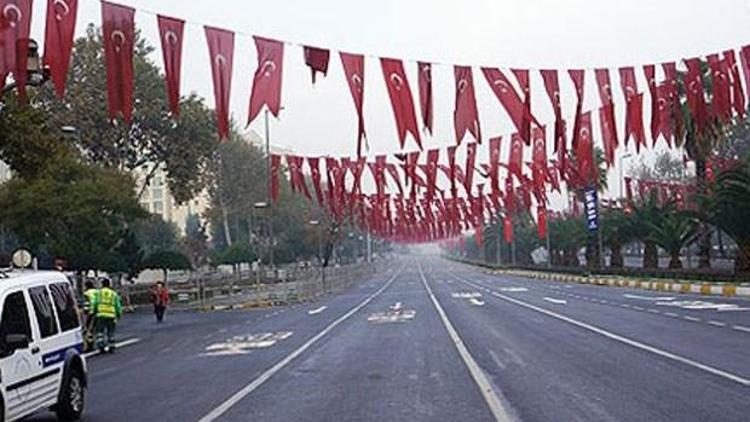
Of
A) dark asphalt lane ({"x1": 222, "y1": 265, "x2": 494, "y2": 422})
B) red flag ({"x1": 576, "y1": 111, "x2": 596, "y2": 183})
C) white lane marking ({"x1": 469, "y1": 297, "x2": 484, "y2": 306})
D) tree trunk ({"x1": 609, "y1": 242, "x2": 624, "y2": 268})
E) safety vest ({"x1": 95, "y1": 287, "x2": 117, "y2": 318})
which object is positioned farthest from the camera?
tree trunk ({"x1": 609, "y1": 242, "x2": 624, "y2": 268})

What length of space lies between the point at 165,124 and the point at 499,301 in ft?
91.9

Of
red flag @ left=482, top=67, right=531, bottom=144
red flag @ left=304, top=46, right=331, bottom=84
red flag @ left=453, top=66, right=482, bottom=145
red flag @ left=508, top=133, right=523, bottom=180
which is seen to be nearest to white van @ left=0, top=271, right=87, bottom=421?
red flag @ left=304, top=46, right=331, bottom=84

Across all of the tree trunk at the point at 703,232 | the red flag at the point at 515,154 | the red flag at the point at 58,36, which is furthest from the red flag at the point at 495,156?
the red flag at the point at 58,36

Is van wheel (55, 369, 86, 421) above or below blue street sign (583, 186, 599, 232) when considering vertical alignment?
below

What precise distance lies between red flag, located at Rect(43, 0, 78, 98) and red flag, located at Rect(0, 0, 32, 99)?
43cm

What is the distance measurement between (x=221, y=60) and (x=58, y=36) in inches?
150

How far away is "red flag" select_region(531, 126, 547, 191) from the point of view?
46938 millimetres

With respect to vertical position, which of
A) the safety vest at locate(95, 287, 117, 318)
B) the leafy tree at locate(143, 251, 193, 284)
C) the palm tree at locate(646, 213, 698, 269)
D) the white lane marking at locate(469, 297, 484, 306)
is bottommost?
the white lane marking at locate(469, 297, 484, 306)

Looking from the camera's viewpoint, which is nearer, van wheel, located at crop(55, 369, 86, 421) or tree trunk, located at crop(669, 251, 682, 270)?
van wheel, located at crop(55, 369, 86, 421)

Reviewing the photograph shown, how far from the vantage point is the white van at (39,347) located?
1120cm

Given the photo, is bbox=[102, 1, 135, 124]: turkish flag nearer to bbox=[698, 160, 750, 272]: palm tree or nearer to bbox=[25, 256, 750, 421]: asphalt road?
bbox=[25, 256, 750, 421]: asphalt road

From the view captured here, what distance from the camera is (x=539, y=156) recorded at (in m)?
50.2

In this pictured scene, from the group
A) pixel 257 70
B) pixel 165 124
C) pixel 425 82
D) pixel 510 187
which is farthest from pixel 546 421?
pixel 165 124

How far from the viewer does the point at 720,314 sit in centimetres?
3272
